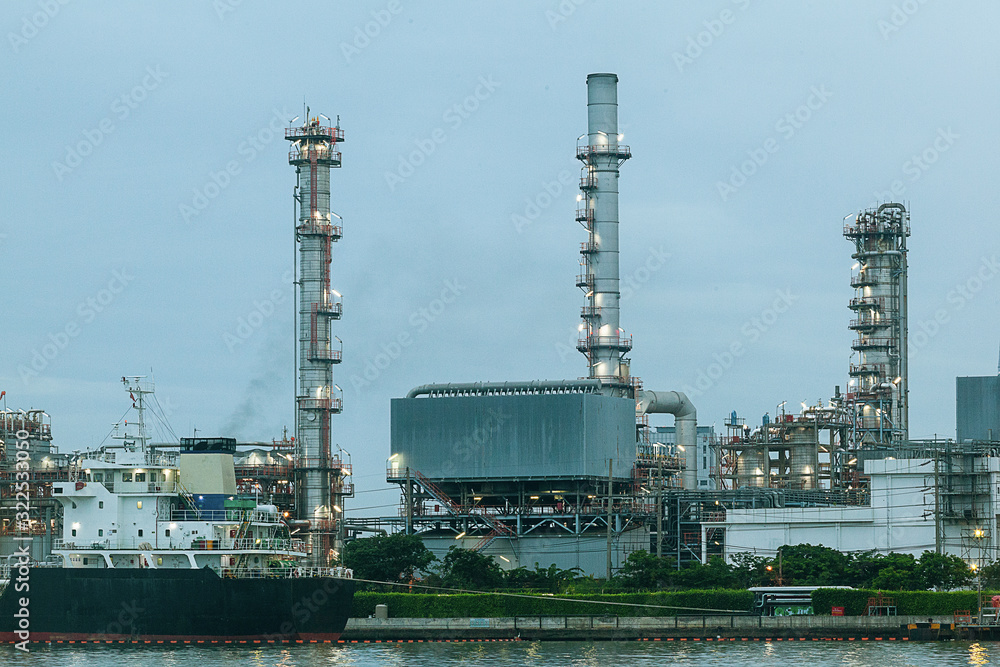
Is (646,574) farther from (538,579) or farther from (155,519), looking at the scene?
(155,519)

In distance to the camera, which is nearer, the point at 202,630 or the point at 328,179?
the point at 202,630

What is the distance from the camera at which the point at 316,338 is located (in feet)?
353

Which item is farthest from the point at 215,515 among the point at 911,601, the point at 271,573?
the point at 911,601

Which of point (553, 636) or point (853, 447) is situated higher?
point (853, 447)

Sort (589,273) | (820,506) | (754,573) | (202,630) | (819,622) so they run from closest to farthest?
1. (202,630)
2. (819,622)
3. (754,573)
4. (820,506)
5. (589,273)

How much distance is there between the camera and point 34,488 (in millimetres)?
106812

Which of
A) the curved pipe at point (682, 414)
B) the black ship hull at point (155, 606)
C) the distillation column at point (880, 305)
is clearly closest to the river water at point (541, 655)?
the black ship hull at point (155, 606)

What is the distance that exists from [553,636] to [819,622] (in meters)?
13.4

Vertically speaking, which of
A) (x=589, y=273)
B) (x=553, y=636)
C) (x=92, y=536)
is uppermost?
(x=589, y=273)

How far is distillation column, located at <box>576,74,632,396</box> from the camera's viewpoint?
11675cm

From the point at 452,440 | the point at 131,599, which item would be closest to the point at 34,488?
the point at 452,440

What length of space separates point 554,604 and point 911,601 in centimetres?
1841

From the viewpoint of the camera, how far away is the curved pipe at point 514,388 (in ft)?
361

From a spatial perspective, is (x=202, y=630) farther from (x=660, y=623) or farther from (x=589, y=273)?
(x=589, y=273)
